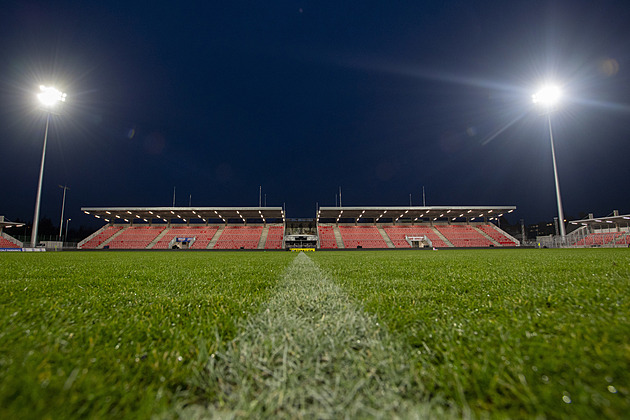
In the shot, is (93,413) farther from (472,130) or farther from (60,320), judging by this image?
(472,130)

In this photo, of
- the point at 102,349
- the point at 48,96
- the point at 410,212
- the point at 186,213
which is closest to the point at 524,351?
the point at 102,349

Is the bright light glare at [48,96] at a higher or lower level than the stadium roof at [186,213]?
higher

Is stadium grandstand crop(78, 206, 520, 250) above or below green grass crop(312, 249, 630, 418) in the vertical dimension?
above

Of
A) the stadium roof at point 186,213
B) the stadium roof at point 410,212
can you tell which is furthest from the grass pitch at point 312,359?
the stadium roof at point 410,212

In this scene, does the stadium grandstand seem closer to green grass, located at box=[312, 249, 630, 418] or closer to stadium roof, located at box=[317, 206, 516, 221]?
stadium roof, located at box=[317, 206, 516, 221]

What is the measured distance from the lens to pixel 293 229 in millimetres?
36625

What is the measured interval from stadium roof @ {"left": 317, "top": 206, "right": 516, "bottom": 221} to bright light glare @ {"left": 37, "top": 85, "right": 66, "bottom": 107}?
28029 mm

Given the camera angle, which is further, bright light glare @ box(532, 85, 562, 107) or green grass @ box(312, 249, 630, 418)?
bright light glare @ box(532, 85, 562, 107)

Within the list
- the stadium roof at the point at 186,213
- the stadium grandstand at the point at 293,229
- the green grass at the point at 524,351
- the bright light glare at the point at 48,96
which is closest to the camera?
the green grass at the point at 524,351

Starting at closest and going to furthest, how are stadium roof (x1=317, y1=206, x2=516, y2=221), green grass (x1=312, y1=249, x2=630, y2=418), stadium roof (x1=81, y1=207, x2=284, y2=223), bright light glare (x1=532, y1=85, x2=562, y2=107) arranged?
1. green grass (x1=312, y1=249, x2=630, y2=418)
2. bright light glare (x1=532, y1=85, x2=562, y2=107)
3. stadium roof (x1=81, y1=207, x2=284, y2=223)
4. stadium roof (x1=317, y1=206, x2=516, y2=221)

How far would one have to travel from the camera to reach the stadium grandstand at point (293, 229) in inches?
1273

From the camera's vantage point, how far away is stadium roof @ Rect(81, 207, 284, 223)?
31.2m

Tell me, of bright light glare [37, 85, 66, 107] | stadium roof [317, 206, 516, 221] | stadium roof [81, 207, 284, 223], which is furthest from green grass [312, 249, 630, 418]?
bright light glare [37, 85, 66, 107]

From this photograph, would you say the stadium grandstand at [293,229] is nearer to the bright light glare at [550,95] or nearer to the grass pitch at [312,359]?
the bright light glare at [550,95]
